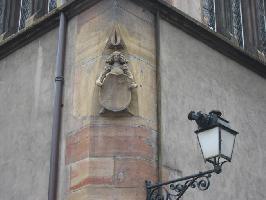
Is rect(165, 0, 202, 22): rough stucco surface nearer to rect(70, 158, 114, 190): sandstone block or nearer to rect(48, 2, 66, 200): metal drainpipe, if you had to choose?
rect(48, 2, 66, 200): metal drainpipe

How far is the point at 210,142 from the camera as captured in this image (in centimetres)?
759

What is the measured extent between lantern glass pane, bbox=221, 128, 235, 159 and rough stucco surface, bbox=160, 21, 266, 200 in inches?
55.0

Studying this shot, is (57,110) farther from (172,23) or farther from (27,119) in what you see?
(172,23)

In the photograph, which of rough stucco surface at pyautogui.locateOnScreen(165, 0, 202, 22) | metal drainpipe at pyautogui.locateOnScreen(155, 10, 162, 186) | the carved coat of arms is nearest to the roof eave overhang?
metal drainpipe at pyautogui.locateOnScreen(155, 10, 162, 186)

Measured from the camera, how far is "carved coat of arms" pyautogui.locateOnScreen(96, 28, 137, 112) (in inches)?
344

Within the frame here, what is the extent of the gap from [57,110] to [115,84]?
929 millimetres

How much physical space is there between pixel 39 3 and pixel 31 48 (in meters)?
1.43

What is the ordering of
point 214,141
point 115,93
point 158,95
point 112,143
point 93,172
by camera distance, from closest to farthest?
point 214,141 < point 93,172 < point 112,143 < point 115,93 < point 158,95

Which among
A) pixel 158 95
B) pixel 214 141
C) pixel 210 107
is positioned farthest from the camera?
pixel 210 107

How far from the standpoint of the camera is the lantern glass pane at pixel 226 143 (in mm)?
7539

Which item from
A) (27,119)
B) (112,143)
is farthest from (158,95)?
(27,119)

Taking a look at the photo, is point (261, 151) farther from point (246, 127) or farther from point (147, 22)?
point (147, 22)

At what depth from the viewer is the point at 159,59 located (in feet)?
31.0

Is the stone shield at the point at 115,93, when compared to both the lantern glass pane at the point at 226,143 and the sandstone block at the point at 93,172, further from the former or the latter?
the lantern glass pane at the point at 226,143
